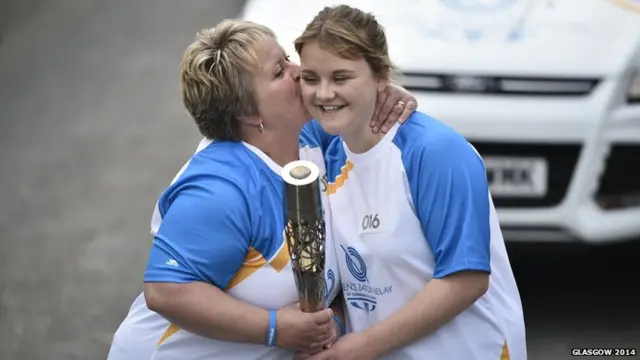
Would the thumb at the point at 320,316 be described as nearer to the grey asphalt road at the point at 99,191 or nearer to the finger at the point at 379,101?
the finger at the point at 379,101

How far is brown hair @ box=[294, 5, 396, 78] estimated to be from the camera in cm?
243

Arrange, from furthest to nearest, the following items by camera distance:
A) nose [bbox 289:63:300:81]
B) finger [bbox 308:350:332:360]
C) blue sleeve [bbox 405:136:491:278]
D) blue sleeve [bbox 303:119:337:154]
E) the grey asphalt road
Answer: the grey asphalt road → blue sleeve [bbox 303:119:337:154] → nose [bbox 289:63:300:81] → finger [bbox 308:350:332:360] → blue sleeve [bbox 405:136:491:278]

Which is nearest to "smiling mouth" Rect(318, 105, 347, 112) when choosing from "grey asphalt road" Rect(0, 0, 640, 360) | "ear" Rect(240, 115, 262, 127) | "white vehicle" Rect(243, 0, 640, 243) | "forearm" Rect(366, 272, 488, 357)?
"ear" Rect(240, 115, 262, 127)

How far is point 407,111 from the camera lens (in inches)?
102

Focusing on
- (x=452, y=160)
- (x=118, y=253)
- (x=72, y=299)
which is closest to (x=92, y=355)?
(x=72, y=299)

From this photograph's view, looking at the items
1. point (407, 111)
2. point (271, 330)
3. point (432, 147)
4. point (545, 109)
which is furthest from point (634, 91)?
point (271, 330)

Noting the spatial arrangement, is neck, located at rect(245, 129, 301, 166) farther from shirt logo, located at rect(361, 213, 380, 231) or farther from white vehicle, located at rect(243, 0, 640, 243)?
white vehicle, located at rect(243, 0, 640, 243)

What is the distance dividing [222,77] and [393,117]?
426mm

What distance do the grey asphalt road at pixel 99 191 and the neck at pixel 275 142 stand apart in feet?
6.21

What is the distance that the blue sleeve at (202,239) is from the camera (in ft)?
7.95

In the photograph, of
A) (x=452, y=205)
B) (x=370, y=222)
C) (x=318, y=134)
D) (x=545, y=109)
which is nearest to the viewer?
(x=452, y=205)

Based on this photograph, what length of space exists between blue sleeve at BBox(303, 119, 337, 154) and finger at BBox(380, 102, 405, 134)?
30 centimetres

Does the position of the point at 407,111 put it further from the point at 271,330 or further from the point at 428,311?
the point at 271,330

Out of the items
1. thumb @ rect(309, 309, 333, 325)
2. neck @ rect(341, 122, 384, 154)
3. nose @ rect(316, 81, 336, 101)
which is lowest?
thumb @ rect(309, 309, 333, 325)
